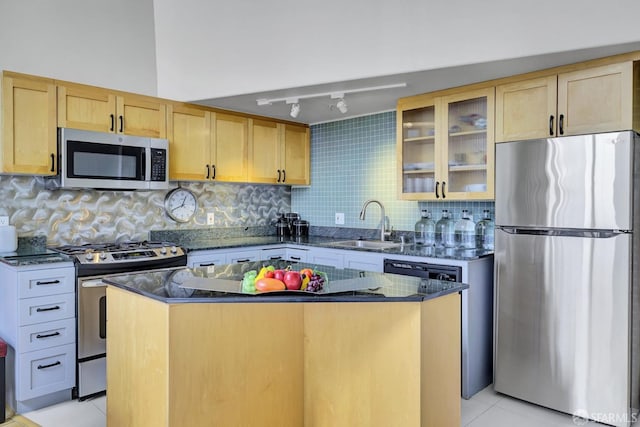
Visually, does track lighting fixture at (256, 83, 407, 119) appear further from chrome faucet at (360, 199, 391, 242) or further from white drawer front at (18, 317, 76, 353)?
white drawer front at (18, 317, 76, 353)

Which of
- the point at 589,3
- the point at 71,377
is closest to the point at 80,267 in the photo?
the point at 71,377

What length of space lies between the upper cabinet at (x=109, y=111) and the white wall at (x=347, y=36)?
9.5 inches

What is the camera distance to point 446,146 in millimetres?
3369

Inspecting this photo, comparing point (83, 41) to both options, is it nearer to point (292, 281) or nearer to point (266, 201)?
point (266, 201)

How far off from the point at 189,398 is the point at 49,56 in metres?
2.75

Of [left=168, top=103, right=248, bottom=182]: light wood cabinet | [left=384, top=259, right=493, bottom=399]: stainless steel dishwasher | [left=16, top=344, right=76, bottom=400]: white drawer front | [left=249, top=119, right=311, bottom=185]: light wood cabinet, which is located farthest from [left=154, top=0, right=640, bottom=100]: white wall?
[left=16, top=344, right=76, bottom=400]: white drawer front

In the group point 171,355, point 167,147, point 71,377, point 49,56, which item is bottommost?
point 71,377

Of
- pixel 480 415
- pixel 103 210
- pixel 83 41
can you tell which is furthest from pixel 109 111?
pixel 480 415

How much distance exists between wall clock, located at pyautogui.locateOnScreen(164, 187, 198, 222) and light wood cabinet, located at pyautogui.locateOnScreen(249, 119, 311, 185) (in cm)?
61

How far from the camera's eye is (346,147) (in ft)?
14.8

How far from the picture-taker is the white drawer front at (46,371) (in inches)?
103

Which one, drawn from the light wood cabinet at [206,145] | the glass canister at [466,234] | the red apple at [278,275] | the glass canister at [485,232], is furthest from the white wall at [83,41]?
the glass canister at [485,232]

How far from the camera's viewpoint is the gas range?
2867 mm

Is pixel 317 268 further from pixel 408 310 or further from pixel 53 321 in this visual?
pixel 53 321
